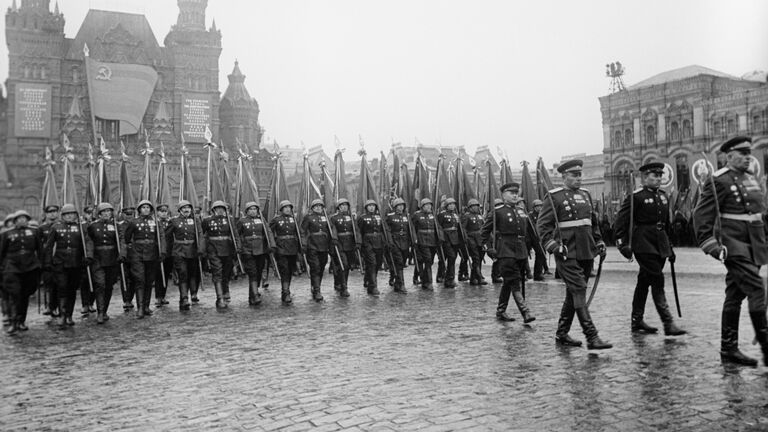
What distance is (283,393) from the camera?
499cm

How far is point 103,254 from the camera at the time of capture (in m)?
9.93

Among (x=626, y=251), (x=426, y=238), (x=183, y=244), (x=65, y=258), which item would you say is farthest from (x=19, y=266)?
(x=626, y=251)

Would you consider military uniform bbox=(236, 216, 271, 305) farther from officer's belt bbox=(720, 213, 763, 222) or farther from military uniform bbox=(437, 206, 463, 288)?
officer's belt bbox=(720, 213, 763, 222)

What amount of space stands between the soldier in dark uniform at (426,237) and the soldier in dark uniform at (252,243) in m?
2.95

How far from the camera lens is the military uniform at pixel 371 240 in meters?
12.2

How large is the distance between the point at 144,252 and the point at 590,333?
737 cm

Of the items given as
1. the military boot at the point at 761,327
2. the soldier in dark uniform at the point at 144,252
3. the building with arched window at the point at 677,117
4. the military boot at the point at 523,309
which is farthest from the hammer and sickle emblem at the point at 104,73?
the military boot at the point at 761,327

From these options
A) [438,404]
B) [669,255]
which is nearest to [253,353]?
[438,404]

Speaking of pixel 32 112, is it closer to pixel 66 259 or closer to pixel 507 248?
pixel 66 259

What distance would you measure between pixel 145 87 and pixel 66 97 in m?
5.83

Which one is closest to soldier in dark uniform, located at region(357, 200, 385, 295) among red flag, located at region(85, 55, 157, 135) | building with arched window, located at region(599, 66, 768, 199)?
building with arched window, located at region(599, 66, 768, 199)

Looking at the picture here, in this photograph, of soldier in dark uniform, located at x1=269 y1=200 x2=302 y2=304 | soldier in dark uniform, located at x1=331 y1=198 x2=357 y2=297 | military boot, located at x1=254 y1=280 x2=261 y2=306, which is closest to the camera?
military boot, located at x1=254 y1=280 x2=261 y2=306

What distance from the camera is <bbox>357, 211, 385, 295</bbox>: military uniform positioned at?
12.2 metres

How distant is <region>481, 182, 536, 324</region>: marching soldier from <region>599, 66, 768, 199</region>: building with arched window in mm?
35108
